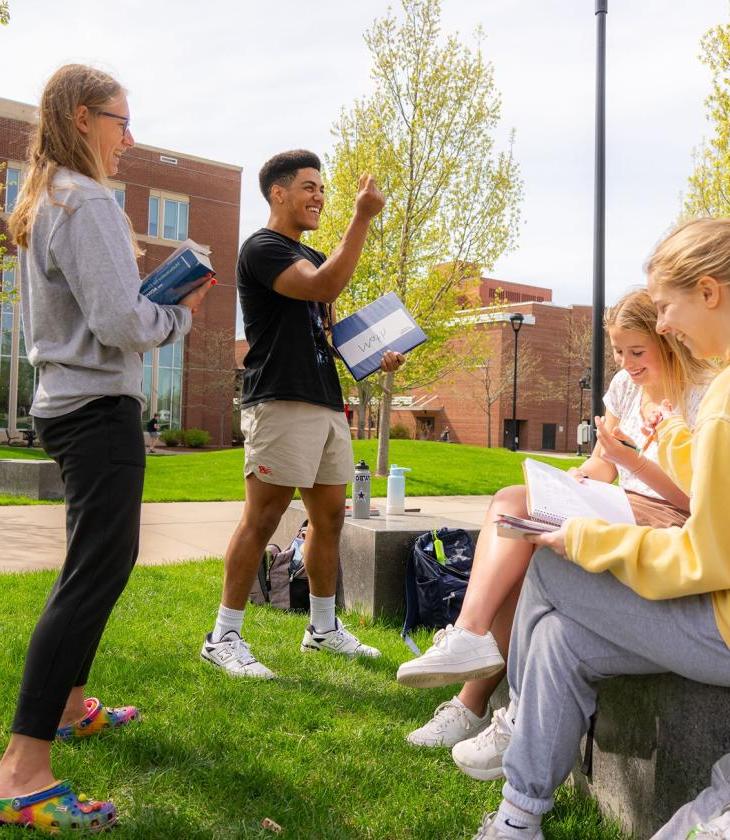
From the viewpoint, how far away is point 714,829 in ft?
5.72

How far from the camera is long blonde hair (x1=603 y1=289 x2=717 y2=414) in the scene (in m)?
3.27

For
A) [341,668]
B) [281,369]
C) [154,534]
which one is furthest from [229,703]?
[154,534]

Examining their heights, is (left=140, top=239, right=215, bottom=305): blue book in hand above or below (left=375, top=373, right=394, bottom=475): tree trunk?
above

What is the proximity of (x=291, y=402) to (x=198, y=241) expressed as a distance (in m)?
35.0

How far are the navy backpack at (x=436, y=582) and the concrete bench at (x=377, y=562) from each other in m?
0.12

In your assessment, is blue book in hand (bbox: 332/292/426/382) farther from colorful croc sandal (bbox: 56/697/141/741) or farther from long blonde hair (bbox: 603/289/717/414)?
colorful croc sandal (bbox: 56/697/141/741)

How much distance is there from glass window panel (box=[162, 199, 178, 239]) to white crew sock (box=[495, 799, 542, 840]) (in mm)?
37703

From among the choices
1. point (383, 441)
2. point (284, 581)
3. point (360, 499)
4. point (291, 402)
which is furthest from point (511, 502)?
point (383, 441)

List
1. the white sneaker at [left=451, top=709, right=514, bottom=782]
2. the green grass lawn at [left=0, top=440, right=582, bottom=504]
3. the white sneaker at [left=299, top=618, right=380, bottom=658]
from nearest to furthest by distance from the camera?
the white sneaker at [left=451, top=709, right=514, bottom=782] → the white sneaker at [left=299, top=618, right=380, bottom=658] → the green grass lawn at [left=0, top=440, right=582, bottom=504]

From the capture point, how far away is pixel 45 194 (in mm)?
2371

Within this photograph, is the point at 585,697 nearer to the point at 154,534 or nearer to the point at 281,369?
the point at 281,369

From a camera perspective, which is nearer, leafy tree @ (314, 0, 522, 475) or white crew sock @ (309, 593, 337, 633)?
white crew sock @ (309, 593, 337, 633)

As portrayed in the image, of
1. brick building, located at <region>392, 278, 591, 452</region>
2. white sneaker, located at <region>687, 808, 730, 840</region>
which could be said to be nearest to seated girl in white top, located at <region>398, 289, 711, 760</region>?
white sneaker, located at <region>687, 808, 730, 840</region>

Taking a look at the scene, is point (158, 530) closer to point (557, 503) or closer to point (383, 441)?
point (557, 503)
